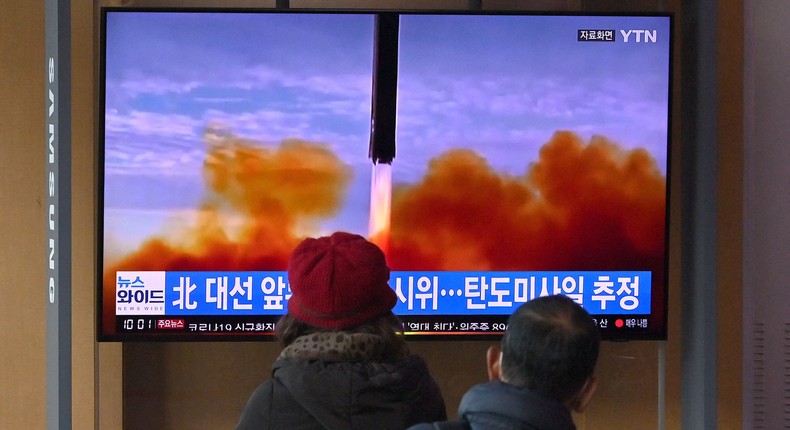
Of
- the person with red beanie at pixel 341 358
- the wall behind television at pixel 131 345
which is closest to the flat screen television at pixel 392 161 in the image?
the wall behind television at pixel 131 345

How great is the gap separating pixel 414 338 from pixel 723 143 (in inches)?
55.6

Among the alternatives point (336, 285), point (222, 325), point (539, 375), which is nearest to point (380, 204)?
point (222, 325)

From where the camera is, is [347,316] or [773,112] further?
[773,112]

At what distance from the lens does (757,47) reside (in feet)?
12.0

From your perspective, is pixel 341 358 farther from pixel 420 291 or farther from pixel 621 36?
pixel 621 36

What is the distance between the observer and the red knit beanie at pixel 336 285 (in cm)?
190

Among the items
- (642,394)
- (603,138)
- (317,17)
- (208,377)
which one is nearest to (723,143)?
(603,138)

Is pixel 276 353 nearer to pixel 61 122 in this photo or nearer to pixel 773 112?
pixel 61 122

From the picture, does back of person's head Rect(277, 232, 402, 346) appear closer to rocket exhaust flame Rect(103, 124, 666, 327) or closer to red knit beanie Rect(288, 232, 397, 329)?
red knit beanie Rect(288, 232, 397, 329)

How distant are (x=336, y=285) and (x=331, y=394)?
216mm

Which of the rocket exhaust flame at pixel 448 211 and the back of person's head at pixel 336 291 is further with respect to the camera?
the rocket exhaust flame at pixel 448 211

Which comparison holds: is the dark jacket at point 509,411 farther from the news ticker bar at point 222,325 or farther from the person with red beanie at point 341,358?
the news ticker bar at point 222,325

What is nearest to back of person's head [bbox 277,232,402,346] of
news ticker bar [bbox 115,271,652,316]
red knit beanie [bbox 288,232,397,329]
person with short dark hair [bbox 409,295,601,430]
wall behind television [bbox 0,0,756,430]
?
red knit beanie [bbox 288,232,397,329]

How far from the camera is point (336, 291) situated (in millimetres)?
1899
